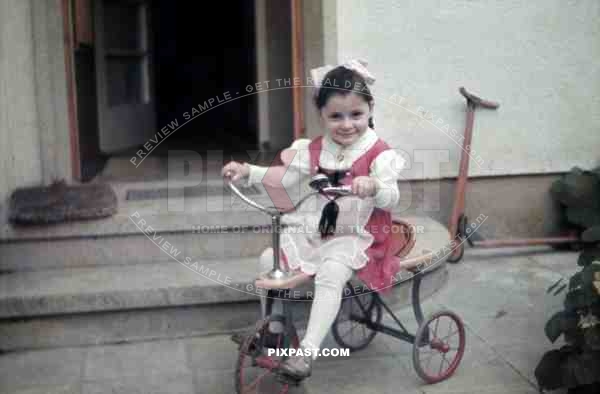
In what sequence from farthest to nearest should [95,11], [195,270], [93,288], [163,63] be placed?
[163,63], [95,11], [195,270], [93,288]

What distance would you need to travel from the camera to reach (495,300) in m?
4.16

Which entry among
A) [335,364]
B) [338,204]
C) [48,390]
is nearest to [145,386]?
[48,390]

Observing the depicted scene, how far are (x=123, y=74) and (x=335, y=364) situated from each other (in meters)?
4.13

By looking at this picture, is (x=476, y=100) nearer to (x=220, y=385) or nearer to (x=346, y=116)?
(x=346, y=116)

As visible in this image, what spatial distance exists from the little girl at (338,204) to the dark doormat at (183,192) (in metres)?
1.52

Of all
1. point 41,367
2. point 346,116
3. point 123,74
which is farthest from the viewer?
point 123,74

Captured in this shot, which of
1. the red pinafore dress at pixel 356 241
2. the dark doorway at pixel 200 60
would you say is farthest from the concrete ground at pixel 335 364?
the dark doorway at pixel 200 60

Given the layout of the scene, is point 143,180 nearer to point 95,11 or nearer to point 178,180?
point 178,180

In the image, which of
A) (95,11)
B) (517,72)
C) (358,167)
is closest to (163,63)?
(95,11)

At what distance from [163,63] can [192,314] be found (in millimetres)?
8118

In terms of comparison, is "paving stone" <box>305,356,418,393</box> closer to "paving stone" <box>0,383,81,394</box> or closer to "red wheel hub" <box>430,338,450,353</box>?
"red wheel hub" <box>430,338,450,353</box>

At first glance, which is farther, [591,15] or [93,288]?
[591,15]

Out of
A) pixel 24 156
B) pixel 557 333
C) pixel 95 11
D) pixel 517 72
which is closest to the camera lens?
pixel 557 333

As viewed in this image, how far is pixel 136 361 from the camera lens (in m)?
3.46
